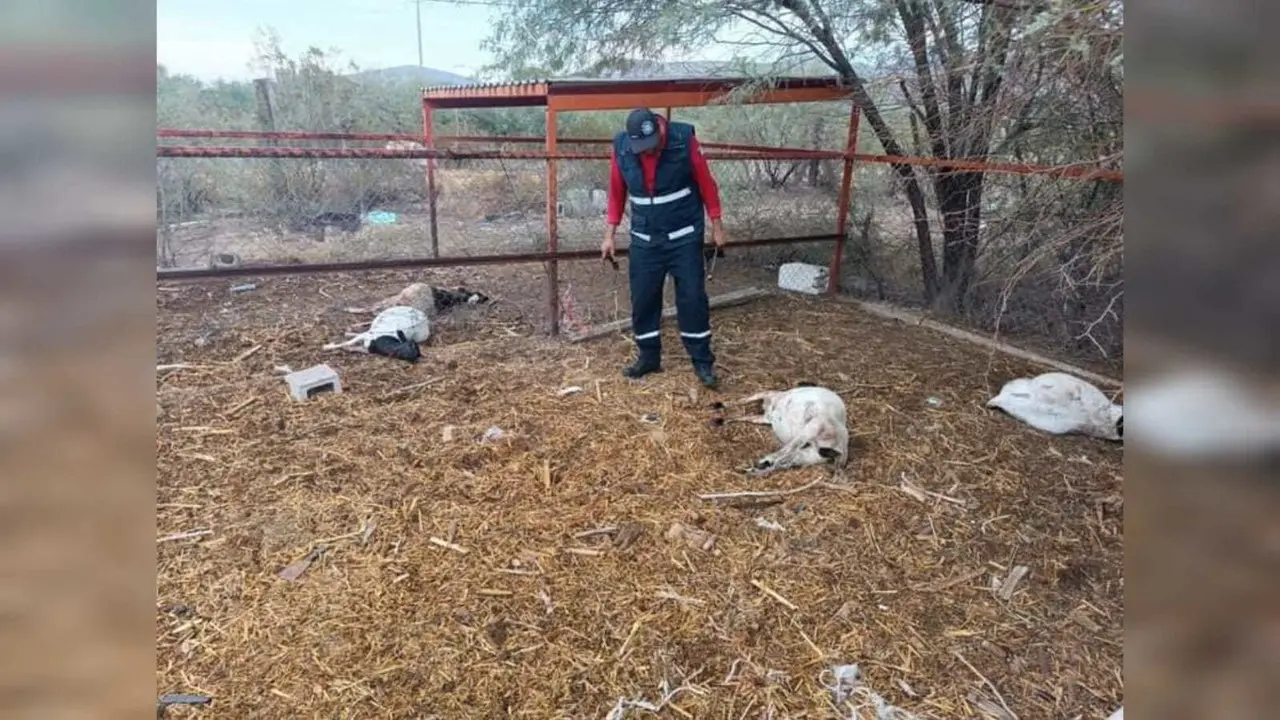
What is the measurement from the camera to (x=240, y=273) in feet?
13.0

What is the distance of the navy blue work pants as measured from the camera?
4387 mm

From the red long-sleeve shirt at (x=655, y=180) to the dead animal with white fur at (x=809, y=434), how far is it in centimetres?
125

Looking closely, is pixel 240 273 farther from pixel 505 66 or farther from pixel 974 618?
pixel 505 66

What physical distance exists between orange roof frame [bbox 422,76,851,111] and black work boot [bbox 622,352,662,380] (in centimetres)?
183

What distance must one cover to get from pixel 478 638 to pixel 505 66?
6633 millimetres

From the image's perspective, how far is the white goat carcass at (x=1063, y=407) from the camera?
3.98 meters

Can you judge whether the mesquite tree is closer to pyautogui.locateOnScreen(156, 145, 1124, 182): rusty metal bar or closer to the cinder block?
pyautogui.locateOnScreen(156, 145, 1124, 182): rusty metal bar

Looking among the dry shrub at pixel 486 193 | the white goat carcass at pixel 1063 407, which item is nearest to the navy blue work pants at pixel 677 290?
the white goat carcass at pixel 1063 407

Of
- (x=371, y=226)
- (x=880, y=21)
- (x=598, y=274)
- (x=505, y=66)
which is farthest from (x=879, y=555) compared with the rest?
(x=371, y=226)
